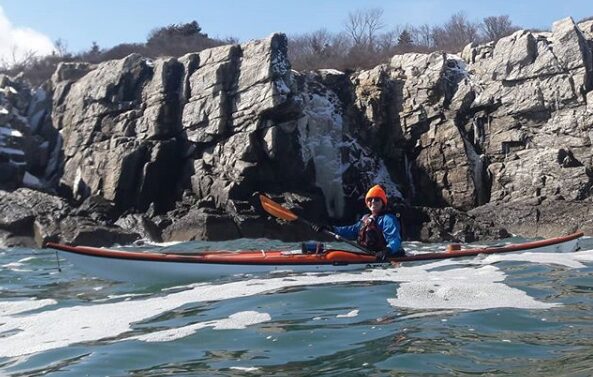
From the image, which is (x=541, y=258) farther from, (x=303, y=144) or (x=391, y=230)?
(x=303, y=144)

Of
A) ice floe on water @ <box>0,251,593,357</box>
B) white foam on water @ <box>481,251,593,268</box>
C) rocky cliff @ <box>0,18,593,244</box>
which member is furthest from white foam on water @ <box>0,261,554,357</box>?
rocky cliff @ <box>0,18,593,244</box>

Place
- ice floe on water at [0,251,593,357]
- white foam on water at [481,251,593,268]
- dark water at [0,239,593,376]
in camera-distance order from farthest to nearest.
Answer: white foam on water at [481,251,593,268] < ice floe on water at [0,251,593,357] < dark water at [0,239,593,376]

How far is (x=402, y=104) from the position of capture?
22.5 metres

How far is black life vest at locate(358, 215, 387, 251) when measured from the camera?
8289 mm

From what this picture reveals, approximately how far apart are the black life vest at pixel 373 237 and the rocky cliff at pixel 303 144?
9.37 m

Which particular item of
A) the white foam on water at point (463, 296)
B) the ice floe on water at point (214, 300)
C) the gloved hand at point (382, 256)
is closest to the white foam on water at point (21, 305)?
the ice floe on water at point (214, 300)

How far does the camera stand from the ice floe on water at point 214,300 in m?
4.97

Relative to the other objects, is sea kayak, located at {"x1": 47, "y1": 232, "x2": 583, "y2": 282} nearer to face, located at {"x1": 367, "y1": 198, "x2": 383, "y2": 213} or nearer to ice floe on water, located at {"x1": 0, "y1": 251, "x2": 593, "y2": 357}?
ice floe on water, located at {"x1": 0, "y1": 251, "x2": 593, "y2": 357}

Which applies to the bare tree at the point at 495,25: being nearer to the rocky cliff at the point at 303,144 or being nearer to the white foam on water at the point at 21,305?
the rocky cliff at the point at 303,144

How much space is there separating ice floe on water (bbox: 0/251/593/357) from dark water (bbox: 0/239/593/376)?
0.05ft

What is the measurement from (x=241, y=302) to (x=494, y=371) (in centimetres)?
277

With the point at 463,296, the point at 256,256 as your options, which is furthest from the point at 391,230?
the point at 463,296

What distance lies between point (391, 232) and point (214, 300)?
9.13ft

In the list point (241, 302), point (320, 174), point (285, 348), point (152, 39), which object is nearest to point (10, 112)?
point (320, 174)
